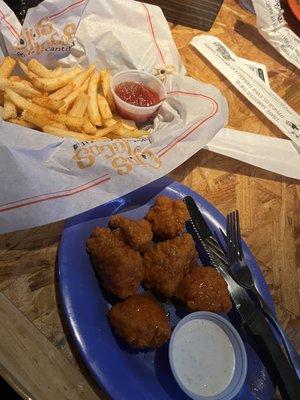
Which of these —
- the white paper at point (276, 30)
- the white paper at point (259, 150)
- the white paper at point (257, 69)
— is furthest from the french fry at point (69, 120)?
the white paper at point (276, 30)

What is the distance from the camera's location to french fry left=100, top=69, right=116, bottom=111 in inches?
65.4

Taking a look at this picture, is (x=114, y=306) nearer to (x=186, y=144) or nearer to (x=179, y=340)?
(x=179, y=340)

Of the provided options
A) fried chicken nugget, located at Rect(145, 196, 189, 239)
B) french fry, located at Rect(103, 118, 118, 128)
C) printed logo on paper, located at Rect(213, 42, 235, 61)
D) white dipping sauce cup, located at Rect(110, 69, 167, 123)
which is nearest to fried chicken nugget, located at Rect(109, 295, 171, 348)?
fried chicken nugget, located at Rect(145, 196, 189, 239)

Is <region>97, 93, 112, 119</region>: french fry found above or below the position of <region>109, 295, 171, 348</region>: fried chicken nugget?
above

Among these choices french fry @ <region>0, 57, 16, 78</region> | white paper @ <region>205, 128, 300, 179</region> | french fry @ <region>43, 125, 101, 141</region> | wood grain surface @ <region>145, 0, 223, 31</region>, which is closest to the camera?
french fry @ <region>43, 125, 101, 141</region>

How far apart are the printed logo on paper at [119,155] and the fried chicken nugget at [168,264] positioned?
0.92 ft

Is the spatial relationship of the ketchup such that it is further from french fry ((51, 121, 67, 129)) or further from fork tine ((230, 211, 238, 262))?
fork tine ((230, 211, 238, 262))

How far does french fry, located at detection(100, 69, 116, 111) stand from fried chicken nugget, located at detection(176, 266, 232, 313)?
0.80m

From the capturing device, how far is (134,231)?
1.26m

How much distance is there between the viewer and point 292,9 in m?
2.59

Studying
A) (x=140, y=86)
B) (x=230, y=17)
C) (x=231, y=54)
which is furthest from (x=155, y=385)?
(x=230, y=17)

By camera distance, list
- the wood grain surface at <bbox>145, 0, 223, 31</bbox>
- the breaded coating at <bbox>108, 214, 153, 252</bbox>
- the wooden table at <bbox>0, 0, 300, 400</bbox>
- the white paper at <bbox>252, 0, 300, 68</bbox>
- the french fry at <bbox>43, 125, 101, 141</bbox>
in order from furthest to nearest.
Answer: the white paper at <bbox>252, 0, 300, 68</bbox>
the wood grain surface at <bbox>145, 0, 223, 31</bbox>
the french fry at <bbox>43, 125, 101, 141</bbox>
the breaded coating at <bbox>108, 214, 153, 252</bbox>
the wooden table at <bbox>0, 0, 300, 400</bbox>

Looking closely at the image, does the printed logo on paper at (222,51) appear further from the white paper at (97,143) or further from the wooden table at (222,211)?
the white paper at (97,143)

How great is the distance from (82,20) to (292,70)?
4.17 ft
